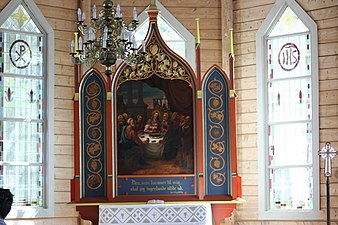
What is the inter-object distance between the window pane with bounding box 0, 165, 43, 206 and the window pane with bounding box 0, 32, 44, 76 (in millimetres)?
1248

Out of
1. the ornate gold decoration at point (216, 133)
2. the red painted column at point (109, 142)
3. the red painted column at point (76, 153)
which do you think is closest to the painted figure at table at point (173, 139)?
the ornate gold decoration at point (216, 133)

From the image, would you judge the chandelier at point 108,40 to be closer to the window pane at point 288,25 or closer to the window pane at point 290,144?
the window pane at point 290,144

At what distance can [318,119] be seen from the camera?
9.67 m

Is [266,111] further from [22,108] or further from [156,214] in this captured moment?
[22,108]

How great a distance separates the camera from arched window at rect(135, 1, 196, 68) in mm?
10656

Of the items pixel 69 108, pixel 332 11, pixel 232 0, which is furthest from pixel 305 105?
pixel 69 108

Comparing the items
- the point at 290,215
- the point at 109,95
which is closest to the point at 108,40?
the point at 109,95

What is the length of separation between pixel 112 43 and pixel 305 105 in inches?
146

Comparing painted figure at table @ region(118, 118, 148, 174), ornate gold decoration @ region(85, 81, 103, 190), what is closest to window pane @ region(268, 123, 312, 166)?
painted figure at table @ region(118, 118, 148, 174)

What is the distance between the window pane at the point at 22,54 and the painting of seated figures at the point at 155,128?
4.79 ft

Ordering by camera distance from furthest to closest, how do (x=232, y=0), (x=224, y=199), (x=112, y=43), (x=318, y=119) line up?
(x=232, y=0), (x=318, y=119), (x=224, y=199), (x=112, y=43)

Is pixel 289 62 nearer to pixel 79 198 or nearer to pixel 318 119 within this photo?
pixel 318 119

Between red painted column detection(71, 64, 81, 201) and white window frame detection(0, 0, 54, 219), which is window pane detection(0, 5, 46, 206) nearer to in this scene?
white window frame detection(0, 0, 54, 219)

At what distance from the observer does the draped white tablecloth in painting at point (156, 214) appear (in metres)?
8.70
